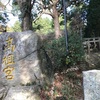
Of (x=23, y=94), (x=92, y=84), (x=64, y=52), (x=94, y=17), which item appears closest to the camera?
(x=92, y=84)

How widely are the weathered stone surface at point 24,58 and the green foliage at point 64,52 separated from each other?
46.3 inches

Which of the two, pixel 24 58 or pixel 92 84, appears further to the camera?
pixel 24 58

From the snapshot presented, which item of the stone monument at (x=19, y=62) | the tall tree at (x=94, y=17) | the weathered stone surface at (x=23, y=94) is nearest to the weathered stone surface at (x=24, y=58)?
the stone monument at (x=19, y=62)

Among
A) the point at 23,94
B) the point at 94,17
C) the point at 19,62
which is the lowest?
the point at 23,94

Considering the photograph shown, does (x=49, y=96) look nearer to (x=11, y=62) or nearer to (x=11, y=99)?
(x=11, y=99)

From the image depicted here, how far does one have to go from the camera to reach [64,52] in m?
7.92

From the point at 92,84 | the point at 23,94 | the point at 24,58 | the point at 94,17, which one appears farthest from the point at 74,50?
the point at 94,17

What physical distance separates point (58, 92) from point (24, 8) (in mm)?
5582

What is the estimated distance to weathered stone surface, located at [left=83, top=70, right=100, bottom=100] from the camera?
10.1 feet

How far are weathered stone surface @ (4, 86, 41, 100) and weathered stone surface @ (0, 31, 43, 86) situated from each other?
369mm

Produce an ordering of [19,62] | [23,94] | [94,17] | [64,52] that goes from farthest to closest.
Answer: [94,17]
[64,52]
[19,62]
[23,94]

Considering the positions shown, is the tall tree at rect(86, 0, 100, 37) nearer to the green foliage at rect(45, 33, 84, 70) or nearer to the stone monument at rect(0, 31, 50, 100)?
the green foliage at rect(45, 33, 84, 70)

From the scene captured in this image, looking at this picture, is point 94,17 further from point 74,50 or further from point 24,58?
point 24,58

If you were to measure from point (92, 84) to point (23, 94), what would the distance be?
3.51m
